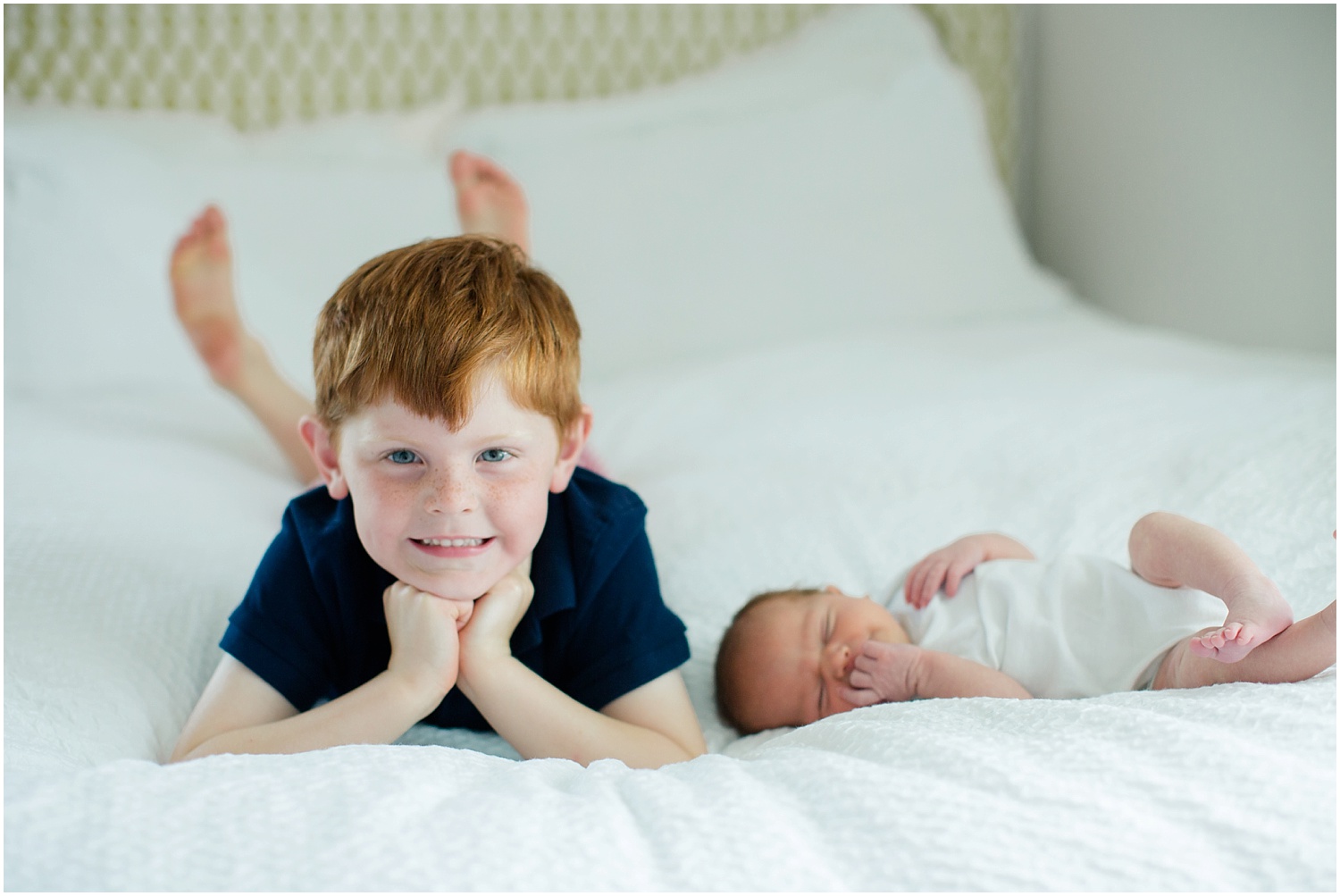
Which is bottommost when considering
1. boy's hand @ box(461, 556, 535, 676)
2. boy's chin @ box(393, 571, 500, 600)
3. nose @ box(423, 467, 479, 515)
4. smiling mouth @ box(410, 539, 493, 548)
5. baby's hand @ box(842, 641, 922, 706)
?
baby's hand @ box(842, 641, 922, 706)

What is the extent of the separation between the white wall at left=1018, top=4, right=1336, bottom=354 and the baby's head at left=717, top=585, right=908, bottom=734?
1.32 metres

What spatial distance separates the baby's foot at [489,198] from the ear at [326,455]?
0.68 metres

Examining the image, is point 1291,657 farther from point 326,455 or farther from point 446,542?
point 326,455

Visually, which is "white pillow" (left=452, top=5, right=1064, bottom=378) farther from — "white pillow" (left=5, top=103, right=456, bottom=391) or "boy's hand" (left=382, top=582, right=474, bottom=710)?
"boy's hand" (left=382, top=582, right=474, bottom=710)

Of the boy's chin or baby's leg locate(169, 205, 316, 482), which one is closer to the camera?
the boy's chin

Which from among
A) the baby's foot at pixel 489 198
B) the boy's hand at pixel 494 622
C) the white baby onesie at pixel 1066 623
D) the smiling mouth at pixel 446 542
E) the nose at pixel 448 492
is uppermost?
Answer: the baby's foot at pixel 489 198

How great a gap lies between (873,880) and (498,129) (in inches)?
66.6

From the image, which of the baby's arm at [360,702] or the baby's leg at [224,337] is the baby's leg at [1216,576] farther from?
the baby's leg at [224,337]

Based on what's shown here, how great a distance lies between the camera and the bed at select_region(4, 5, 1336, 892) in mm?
530

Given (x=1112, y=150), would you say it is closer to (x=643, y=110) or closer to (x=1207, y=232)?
(x=1207, y=232)

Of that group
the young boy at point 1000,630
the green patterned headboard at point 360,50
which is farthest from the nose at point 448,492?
the green patterned headboard at point 360,50

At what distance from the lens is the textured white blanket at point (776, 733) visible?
0.52 metres

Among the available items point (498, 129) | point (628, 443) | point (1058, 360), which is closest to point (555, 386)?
point (628, 443)

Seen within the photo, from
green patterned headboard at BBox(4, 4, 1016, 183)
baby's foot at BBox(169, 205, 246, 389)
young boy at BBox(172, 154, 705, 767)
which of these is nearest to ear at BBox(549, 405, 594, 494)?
young boy at BBox(172, 154, 705, 767)
